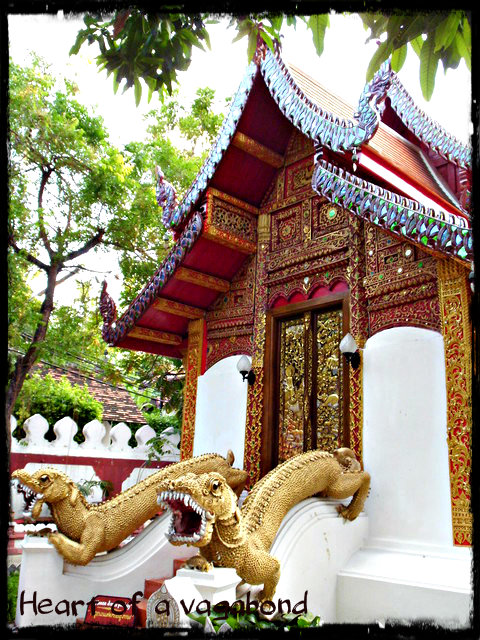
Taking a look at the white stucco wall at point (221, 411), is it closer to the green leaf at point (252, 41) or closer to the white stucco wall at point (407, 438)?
the white stucco wall at point (407, 438)

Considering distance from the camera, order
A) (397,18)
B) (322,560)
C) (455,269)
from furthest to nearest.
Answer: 1. (455,269)
2. (322,560)
3. (397,18)

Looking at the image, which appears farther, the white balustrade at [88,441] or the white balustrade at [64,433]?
the white balustrade at [64,433]

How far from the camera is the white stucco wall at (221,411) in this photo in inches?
250

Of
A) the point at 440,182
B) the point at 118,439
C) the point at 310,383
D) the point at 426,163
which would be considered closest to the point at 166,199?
the point at 310,383

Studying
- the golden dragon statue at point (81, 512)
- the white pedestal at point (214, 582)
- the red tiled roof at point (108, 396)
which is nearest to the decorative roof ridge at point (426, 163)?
the golden dragon statue at point (81, 512)

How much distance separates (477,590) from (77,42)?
262 cm

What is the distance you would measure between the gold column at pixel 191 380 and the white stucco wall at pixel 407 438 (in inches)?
105

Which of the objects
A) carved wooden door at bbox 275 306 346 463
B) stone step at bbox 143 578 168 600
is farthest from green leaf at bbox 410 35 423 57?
stone step at bbox 143 578 168 600

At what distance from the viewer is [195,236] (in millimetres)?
5992

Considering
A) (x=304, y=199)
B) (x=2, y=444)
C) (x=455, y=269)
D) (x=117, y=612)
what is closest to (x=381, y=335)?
(x=455, y=269)

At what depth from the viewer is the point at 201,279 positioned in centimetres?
670

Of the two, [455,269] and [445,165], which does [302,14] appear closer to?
[455,269]

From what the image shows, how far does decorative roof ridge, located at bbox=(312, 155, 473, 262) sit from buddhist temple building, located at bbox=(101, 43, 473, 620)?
13 mm

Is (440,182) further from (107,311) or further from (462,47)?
(462,47)
